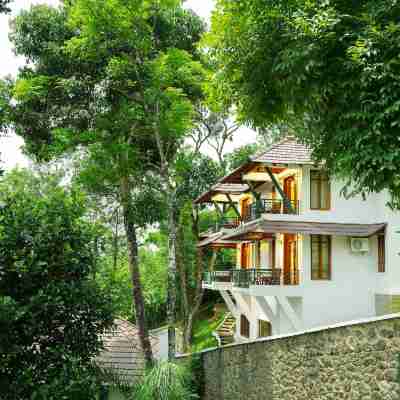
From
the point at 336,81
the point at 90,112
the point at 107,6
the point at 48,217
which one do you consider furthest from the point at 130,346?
the point at 336,81

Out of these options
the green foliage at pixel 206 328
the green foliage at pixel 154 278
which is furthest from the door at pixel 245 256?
the green foliage at pixel 154 278

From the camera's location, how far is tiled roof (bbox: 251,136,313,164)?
→ 16.8m

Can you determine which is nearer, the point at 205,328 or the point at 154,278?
the point at 205,328

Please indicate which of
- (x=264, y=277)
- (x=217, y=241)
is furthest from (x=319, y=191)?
(x=217, y=241)

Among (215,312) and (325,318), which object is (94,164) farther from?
(215,312)

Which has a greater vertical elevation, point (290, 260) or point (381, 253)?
point (381, 253)

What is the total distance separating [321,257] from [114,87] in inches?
335

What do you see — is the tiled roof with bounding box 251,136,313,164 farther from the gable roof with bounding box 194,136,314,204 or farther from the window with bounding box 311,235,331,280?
the window with bounding box 311,235,331,280

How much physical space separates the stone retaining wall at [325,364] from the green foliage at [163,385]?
3.89 ft

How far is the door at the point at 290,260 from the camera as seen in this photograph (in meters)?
18.1

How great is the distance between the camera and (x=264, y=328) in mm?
21422

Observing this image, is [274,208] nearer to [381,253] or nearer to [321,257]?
[321,257]

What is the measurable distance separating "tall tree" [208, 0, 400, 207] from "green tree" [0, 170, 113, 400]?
12.5 feet

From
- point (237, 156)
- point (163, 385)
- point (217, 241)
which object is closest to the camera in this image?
point (163, 385)
